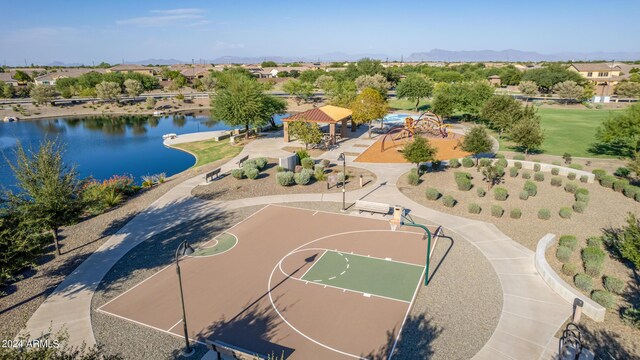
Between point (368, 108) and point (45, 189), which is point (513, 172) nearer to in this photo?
point (368, 108)

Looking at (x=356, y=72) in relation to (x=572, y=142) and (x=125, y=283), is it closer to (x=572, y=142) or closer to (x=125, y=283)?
(x=572, y=142)

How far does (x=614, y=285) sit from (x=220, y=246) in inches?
801

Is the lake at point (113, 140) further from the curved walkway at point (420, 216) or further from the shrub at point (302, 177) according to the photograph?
the shrub at point (302, 177)

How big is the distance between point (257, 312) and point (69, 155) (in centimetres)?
4776

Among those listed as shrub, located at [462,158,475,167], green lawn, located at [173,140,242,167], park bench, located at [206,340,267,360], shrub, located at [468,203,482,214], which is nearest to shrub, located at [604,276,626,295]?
shrub, located at [468,203,482,214]

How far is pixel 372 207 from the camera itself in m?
26.5

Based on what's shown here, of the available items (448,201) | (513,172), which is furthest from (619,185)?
(448,201)

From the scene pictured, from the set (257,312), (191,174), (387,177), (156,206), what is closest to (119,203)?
(156,206)

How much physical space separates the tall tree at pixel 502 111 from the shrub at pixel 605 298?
1342 inches

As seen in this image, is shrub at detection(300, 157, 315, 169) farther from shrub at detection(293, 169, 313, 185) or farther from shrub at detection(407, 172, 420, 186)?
shrub at detection(407, 172, 420, 186)

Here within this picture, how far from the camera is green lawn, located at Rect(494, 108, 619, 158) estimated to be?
45656mm

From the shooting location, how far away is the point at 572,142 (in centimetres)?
4922

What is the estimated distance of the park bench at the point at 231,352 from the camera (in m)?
12.9

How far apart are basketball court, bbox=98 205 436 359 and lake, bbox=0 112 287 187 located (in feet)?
47.2
